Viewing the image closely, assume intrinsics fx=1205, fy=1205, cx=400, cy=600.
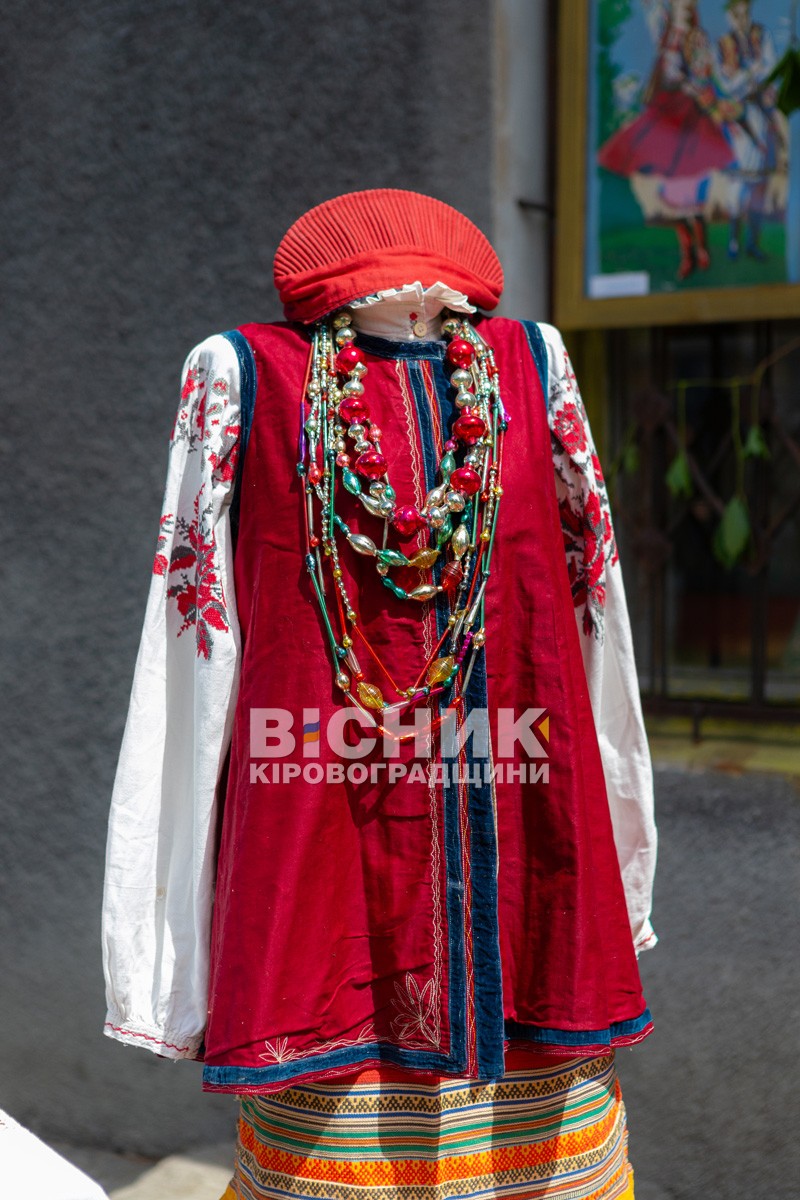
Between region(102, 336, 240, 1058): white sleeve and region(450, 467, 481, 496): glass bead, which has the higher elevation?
region(450, 467, 481, 496): glass bead

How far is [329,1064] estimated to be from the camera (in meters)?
1.48

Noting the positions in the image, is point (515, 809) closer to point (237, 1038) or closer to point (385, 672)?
point (385, 672)

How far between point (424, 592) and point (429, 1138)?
0.69 metres

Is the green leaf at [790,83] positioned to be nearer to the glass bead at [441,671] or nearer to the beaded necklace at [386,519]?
the beaded necklace at [386,519]

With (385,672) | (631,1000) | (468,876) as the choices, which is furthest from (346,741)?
(631,1000)

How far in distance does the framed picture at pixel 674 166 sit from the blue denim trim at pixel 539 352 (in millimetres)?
980

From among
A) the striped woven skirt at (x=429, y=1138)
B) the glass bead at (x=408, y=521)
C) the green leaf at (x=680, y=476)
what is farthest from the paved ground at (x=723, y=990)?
the glass bead at (x=408, y=521)

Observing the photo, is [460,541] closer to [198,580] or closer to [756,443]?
[198,580]

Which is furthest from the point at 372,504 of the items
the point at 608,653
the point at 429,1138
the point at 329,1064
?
the point at 429,1138

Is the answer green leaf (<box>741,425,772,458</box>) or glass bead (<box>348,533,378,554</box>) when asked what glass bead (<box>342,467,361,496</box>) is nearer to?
glass bead (<box>348,533,378,554</box>)

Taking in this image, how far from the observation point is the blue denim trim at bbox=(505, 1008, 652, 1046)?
1.49 metres

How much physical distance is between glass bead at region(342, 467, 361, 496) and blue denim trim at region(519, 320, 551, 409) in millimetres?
300

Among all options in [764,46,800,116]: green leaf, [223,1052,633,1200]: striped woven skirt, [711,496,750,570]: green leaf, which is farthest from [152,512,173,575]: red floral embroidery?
[711,496,750,570]: green leaf

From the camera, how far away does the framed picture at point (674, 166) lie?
242 centimetres
